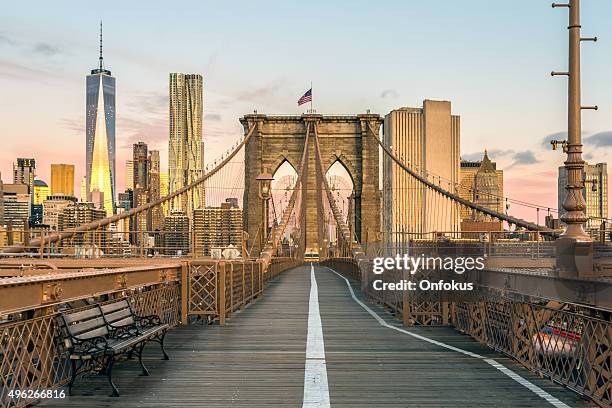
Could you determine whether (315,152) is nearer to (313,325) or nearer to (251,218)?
(251,218)

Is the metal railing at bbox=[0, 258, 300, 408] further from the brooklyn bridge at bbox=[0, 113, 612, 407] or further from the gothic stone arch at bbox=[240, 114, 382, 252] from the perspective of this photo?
the gothic stone arch at bbox=[240, 114, 382, 252]

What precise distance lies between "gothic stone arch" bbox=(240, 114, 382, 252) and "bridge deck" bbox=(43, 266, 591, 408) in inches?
2759

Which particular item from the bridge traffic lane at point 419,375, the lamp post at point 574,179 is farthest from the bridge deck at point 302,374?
the lamp post at point 574,179

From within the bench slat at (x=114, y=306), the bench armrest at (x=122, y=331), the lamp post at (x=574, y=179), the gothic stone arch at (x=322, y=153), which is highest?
the gothic stone arch at (x=322, y=153)

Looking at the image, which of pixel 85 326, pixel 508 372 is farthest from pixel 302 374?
pixel 85 326

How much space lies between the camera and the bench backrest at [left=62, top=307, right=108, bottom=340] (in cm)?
838

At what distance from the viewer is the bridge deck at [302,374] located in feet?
27.1

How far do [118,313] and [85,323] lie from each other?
4.14 ft

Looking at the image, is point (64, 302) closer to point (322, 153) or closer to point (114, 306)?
point (114, 306)

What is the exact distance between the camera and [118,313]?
10.0 metres

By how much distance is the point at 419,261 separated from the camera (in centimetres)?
1523

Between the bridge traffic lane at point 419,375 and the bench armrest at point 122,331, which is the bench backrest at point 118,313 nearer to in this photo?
the bench armrest at point 122,331

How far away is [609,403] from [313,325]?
29.2ft

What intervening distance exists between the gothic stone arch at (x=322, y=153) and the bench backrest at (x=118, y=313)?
Answer: 240ft
